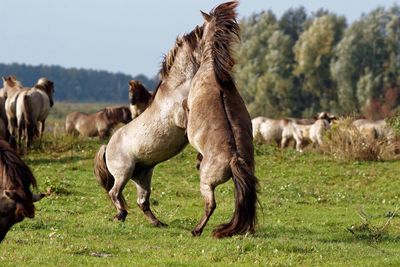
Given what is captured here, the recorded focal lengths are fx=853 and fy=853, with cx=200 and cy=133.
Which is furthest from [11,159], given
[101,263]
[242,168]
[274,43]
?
[274,43]

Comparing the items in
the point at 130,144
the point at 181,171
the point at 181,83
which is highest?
the point at 181,83

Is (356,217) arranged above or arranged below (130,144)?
below

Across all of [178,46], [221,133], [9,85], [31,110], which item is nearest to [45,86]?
[9,85]

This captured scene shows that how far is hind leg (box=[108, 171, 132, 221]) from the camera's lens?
13594 mm

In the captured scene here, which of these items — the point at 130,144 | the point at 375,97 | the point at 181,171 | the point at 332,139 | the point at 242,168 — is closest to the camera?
the point at 242,168

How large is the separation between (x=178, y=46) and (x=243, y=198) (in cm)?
339

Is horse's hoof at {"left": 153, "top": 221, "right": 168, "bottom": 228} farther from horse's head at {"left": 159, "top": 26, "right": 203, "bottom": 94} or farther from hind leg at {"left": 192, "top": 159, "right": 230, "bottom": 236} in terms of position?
horse's head at {"left": 159, "top": 26, "right": 203, "bottom": 94}

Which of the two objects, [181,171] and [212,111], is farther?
[181,171]

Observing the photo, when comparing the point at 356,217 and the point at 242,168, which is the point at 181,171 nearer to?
the point at 356,217

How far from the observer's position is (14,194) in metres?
8.49

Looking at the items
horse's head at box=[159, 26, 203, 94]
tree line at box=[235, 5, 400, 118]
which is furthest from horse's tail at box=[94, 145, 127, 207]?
tree line at box=[235, 5, 400, 118]

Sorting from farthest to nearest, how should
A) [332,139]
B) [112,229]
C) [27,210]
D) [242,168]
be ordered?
[332,139] < [112,229] < [242,168] < [27,210]

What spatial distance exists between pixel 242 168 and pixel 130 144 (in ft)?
9.73

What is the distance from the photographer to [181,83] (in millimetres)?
13055
